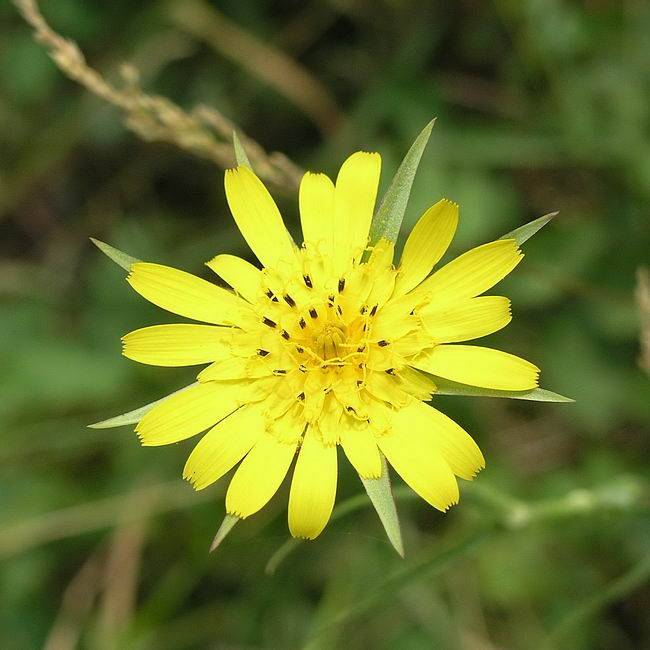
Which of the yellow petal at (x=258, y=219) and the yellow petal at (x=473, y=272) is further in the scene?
the yellow petal at (x=258, y=219)

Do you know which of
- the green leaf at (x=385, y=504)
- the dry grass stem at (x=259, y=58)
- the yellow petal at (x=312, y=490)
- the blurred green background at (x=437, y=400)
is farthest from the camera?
the dry grass stem at (x=259, y=58)

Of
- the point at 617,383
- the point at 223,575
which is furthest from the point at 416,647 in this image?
the point at 617,383

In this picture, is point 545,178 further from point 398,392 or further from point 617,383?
point 398,392

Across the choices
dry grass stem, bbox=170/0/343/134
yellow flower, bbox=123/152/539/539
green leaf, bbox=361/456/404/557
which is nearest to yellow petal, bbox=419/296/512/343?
yellow flower, bbox=123/152/539/539

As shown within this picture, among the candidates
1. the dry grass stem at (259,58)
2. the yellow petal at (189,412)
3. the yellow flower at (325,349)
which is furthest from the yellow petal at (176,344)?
the dry grass stem at (259,58)

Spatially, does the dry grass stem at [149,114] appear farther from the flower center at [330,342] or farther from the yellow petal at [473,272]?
the yellow petal at [473,272]

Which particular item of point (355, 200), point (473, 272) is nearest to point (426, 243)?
point (473, 272)

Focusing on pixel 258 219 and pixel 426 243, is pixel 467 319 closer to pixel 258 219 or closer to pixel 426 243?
pixel 426 243
